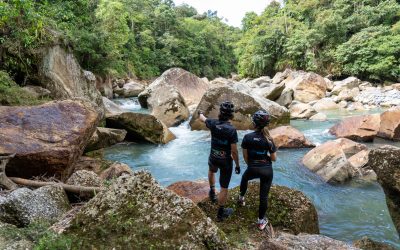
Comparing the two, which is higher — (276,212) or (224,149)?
(224,149)

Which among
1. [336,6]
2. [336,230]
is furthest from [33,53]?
[336,6]

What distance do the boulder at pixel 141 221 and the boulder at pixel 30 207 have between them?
0.84 m

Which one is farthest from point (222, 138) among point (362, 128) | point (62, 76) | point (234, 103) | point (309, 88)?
point (309, 88)

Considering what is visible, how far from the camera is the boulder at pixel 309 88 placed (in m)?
25.8

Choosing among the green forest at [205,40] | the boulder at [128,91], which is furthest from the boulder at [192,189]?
the boulder at [128,91]

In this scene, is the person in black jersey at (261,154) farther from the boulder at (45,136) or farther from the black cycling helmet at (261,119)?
the boulder at (45,136)

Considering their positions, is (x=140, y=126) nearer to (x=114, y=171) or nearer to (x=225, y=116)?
(x=114, y=171)

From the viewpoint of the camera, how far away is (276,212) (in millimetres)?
4457

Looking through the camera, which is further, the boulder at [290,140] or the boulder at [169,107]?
the boulder at [169,107]

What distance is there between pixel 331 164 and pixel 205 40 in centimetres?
4753

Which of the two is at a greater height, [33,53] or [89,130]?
[33,53]

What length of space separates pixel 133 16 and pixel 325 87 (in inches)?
1062

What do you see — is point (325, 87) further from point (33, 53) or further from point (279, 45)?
point (33, 53)

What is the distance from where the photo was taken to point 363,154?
30.0 ft
